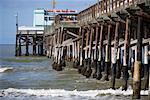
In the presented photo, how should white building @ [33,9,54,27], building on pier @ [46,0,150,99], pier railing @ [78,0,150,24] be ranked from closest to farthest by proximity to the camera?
building on pier @ [46,0,150,99] → pier railing @ [78,0,150,24] → white building @ [33,9,54,27]

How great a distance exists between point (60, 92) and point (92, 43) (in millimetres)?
8849

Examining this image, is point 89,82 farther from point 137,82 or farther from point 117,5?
point 137,82

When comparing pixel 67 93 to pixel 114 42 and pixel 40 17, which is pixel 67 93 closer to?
pixel 114 42

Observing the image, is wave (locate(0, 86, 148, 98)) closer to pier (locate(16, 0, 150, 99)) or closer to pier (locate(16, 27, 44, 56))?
pier (locate(16, 0, 150, 99))

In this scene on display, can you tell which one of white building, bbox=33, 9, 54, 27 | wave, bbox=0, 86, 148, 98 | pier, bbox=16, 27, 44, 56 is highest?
white building, bbox=33, 9, 54, 27

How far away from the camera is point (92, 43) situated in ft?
91.9

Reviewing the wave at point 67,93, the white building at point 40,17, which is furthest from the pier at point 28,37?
the wave at point 67,93

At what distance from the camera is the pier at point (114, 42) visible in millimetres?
16828

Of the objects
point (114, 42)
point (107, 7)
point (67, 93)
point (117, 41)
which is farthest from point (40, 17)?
point (67, 93)

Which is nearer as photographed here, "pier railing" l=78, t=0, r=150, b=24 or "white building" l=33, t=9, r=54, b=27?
"pier railing" l=78, t=0, r=150, b=24

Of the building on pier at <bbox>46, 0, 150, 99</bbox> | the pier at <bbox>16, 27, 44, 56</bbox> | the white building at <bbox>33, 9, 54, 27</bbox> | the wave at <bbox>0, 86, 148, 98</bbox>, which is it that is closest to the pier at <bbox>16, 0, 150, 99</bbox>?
the building on pier at <bbox>46, 0, 150, 99</bbox>

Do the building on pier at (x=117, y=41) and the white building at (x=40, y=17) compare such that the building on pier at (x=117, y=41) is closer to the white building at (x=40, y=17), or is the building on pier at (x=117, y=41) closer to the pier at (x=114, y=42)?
the pier at (x=114, y=42)

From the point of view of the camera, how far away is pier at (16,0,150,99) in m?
16.8

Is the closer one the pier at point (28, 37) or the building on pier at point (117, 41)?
the building on pier at point (117, 41)
